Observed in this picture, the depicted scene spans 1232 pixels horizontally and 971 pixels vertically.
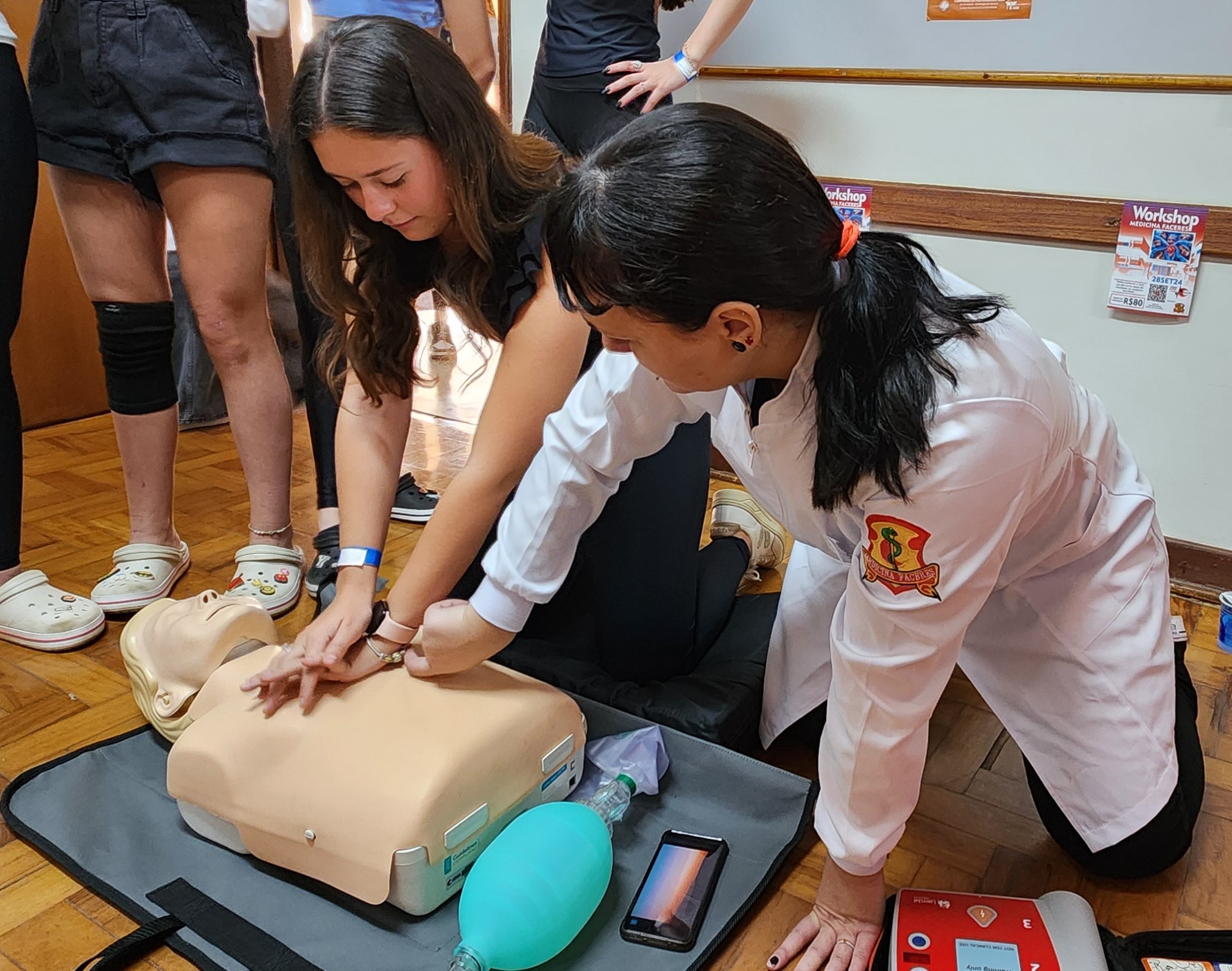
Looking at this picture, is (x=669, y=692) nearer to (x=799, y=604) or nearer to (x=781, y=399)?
(x=799, y=604)

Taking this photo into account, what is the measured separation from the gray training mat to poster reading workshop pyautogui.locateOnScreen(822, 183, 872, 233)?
1.04 meters

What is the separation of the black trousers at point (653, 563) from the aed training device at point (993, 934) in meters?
0.39

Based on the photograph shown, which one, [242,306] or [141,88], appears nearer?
[141,88]

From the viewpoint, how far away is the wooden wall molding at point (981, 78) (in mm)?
1412

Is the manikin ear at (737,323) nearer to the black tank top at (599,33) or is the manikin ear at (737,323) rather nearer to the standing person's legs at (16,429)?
the standing person's legs at (16,429)

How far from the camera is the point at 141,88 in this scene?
1219 mm

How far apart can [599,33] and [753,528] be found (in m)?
0.81

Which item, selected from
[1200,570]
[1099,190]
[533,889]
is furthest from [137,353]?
[1200,570]

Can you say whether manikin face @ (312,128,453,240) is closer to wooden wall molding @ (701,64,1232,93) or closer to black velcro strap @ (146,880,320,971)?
black velcro strap @ (146,880,320,971)

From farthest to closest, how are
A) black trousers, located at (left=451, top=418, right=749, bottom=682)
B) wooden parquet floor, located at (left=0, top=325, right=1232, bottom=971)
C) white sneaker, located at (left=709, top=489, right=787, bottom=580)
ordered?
white sneaker, located at (left=709, top=489, right=787, bottom=580) < black trousers, located at (left=451, top=418, right=749, bottom=682) < wooden parquet floor, located at (left=0, top=325, right=1232, bottom=971)

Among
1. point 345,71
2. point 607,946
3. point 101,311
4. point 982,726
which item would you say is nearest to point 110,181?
point 101,311

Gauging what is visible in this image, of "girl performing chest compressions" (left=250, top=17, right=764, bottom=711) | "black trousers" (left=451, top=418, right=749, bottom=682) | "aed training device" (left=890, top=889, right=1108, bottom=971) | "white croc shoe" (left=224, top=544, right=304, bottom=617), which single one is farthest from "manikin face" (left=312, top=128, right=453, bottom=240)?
"aed training device" (left=890, top=889, right=1108, bottom=971)

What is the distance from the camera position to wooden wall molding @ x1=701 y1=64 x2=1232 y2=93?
4.63ft

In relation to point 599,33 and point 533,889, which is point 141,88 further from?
point 533,889
